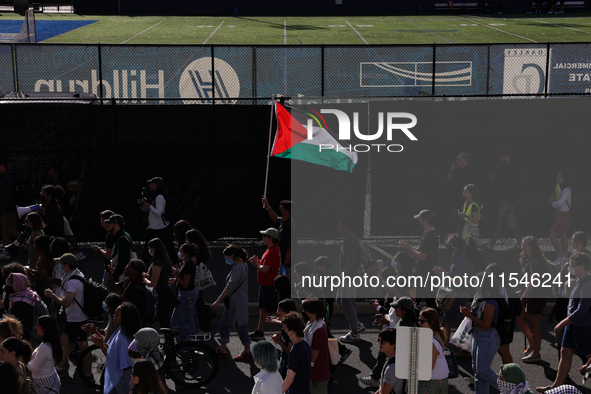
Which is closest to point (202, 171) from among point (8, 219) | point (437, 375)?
point (8, 219)

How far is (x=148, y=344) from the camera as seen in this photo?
6117mm

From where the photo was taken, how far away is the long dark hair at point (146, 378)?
550 centimetres

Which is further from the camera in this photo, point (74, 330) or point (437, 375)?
point (74, 330)

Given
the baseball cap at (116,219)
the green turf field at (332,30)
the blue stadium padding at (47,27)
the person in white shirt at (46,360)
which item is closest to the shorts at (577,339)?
the person in white shirt at (46,360)

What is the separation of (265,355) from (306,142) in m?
6.68

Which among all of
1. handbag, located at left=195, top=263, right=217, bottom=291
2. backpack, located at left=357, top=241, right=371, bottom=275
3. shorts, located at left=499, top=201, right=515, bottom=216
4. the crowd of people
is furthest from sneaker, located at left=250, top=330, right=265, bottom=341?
shorts, located at left=499, top=201, right=515, bottom=216

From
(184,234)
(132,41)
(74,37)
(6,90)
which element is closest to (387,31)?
(132,41)

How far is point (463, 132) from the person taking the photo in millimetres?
14398

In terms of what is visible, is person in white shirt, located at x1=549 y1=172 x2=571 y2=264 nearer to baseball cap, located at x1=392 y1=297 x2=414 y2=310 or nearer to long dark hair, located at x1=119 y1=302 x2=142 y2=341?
baseball cap, located at x1=392 y1=297 x2=414 y2=310

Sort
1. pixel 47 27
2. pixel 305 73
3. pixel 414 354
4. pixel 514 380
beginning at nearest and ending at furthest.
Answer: pixel 414 354
pixel 514 380
pixel 305 73
pixel 47 27

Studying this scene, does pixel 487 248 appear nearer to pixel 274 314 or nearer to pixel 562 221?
pixel 562 221

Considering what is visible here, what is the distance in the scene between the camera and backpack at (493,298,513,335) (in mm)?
7172

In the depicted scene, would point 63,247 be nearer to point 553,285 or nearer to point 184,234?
point 184,234

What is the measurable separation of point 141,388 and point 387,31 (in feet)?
151
